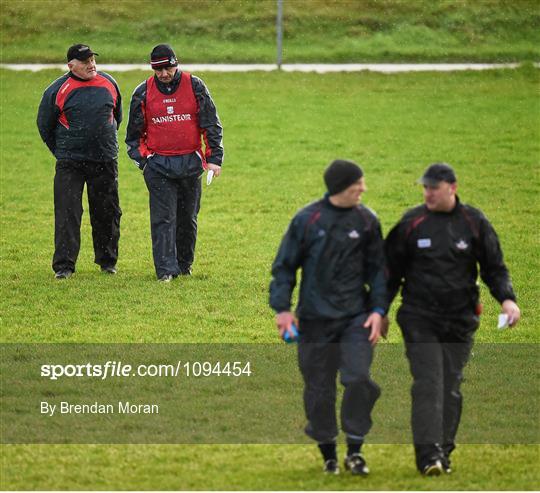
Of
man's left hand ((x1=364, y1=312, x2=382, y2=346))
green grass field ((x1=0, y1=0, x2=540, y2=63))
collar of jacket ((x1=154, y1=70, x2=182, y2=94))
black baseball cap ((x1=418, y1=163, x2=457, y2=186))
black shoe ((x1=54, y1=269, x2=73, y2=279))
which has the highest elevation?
green grass field ((x1=0, y1=0, x2=540, y2=63))

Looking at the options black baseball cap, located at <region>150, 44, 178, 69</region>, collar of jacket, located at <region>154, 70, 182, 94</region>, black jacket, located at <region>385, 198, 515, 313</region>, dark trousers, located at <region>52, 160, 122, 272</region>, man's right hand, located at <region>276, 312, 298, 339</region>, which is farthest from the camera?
dark trousers, located at <region>52, 160, 122, 272</region>

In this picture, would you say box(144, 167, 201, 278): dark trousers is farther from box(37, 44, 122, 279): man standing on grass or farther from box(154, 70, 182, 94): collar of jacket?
box(154, 70, 182, 94): collar of jacket

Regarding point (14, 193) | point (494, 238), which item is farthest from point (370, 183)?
point (494, 238)

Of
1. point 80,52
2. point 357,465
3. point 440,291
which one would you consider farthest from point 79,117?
point 357,465

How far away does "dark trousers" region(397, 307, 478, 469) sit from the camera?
753 cm

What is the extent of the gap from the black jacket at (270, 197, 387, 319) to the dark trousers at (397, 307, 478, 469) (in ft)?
1.03

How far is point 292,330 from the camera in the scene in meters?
7.44

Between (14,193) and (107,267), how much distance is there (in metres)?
5.23

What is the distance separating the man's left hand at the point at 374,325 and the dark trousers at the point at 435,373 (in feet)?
0.91

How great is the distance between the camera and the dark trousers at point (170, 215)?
42.6ft

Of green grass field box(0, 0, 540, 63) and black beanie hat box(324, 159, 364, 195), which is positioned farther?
green grass field box(0, 0, 540, 63)

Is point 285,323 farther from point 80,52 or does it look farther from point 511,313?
point 80,52

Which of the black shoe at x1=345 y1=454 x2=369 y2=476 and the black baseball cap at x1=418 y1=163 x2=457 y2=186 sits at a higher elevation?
the black baseball cap at x1=418 y1=163 x2=457 y2=186

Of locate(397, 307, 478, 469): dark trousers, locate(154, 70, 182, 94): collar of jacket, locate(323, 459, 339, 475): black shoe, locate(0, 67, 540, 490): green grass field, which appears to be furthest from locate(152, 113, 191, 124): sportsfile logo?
locate(323, 459, 339, 475): black shoe
